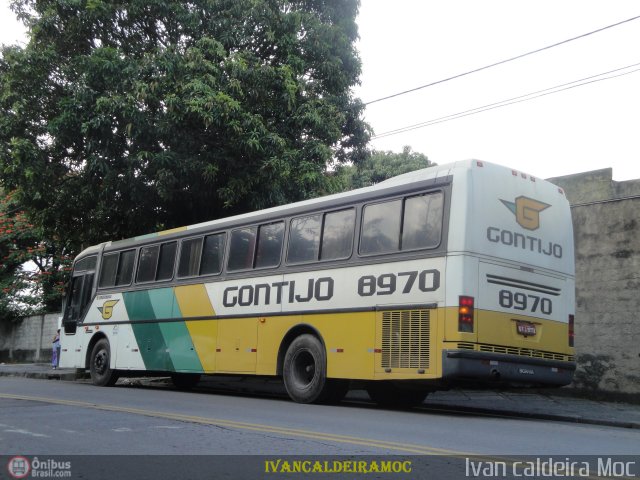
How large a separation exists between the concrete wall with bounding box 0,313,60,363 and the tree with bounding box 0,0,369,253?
1278cm

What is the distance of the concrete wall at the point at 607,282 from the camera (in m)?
13.3

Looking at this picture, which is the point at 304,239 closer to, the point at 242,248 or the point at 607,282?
the point at 242,248

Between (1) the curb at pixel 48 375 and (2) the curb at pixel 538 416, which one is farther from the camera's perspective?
(1) the curb at pixel 48 375

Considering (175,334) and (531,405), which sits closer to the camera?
(531,405)

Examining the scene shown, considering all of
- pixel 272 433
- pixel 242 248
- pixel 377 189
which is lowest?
pixel 272 433

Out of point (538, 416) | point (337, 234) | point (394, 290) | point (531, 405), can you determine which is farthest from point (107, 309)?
point (538, 416)

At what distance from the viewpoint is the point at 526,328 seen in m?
10.1

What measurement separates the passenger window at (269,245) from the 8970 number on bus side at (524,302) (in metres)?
3.99

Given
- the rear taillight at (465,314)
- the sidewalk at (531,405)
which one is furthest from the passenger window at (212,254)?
the rear taillight at (465,314)

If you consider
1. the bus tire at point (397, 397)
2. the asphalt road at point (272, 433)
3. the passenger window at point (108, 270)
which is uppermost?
the passenger window at point (108, 270)

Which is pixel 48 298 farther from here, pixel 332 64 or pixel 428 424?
pixel 428 424

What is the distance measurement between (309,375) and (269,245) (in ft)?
7.84

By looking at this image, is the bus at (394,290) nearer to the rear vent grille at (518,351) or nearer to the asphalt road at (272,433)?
the rear vent grille at (518,351)

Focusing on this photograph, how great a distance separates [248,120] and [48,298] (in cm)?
1816
